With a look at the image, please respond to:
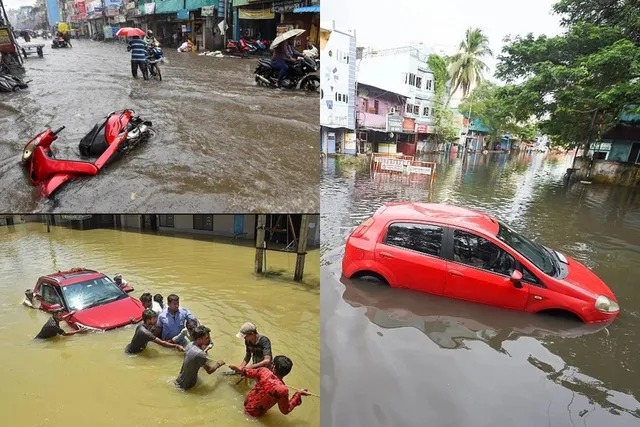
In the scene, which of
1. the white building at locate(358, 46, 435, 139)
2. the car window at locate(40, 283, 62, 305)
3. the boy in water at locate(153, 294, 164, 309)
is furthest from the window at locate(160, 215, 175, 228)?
the white building at locate(358, 46, 435, 139)

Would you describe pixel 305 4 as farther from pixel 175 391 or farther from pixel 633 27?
pixel 175 391

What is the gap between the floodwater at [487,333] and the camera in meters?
1.52

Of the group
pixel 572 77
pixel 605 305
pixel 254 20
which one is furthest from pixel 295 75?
pixel 605 305

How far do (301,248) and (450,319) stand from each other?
858mm

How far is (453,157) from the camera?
2.08 meters

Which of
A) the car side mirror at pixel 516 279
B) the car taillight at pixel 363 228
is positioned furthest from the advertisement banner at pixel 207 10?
the car side mirror at pixel 516 279

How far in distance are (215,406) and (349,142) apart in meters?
1.44

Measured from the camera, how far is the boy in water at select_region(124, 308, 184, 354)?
1.61 meters

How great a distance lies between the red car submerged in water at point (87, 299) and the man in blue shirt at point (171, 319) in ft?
0.39

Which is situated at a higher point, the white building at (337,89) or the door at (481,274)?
the white building at (337,89)

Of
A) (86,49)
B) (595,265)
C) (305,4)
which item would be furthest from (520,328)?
(86,49)

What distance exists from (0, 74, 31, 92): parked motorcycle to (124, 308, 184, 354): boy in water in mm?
1139

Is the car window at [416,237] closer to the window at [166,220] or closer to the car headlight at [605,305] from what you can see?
the car headlight at [605,305]

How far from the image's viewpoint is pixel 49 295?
1.66m
